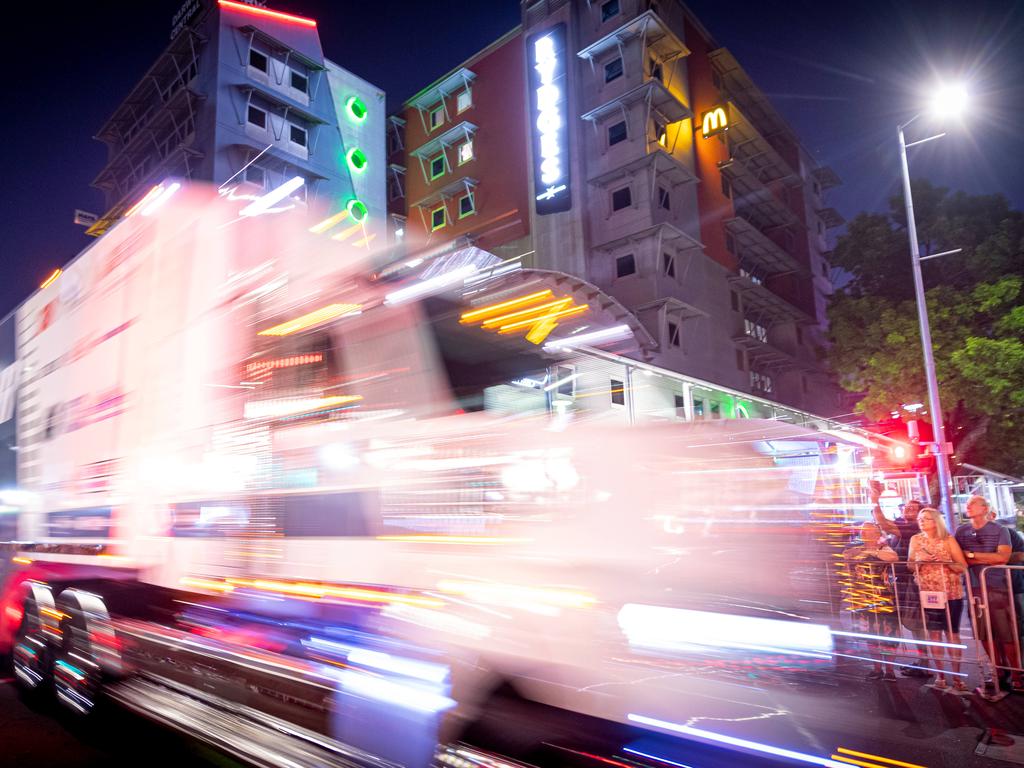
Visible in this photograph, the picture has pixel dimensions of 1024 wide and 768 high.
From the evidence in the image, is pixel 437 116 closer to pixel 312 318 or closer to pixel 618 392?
pixel 618 392

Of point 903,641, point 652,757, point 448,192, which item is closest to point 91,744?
point 652,757

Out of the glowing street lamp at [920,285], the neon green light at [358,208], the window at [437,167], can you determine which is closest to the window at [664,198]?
the glowing street lamp at [920,285]

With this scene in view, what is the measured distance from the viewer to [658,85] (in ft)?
86.4

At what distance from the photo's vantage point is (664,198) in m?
27.6

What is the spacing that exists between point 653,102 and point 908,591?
2263 cm

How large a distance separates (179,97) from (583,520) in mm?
30115

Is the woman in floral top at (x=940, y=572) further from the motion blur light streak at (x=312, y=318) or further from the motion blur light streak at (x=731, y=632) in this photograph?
the motion blur light streak at (x=312, y=318)

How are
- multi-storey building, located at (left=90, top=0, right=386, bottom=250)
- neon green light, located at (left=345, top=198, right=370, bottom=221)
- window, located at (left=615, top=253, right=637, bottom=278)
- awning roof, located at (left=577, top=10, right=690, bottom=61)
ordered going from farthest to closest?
neon green light, located at (left=345, top=198, right=370, bottom=221)
multi-storey building, located at (left=90, top=0, right=386, bottom=250)
window, located at (left=615, top=253, right=637, bottom=278)
awning roof, located at (left=577, top=10, right=690, bottom=61)

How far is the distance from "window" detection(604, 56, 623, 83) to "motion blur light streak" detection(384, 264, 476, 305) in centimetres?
2632

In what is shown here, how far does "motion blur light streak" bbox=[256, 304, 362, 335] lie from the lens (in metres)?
4.27

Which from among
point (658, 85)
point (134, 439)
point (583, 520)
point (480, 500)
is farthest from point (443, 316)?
point (658, 85)

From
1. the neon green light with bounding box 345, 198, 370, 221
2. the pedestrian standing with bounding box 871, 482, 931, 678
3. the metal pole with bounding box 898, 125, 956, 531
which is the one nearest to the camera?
the pedestrian standing with bounding box 871, 482, 931, 678

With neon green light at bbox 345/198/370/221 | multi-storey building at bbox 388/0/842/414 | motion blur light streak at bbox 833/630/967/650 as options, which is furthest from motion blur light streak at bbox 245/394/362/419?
neon green light at bbox 345/198/370/221

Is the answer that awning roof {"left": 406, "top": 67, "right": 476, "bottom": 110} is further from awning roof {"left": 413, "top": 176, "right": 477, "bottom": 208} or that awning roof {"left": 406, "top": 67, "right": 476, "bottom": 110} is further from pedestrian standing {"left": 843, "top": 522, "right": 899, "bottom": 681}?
pedestrian standing {"left": 843, "top": 522, "right": 899, "bottom": 681}
